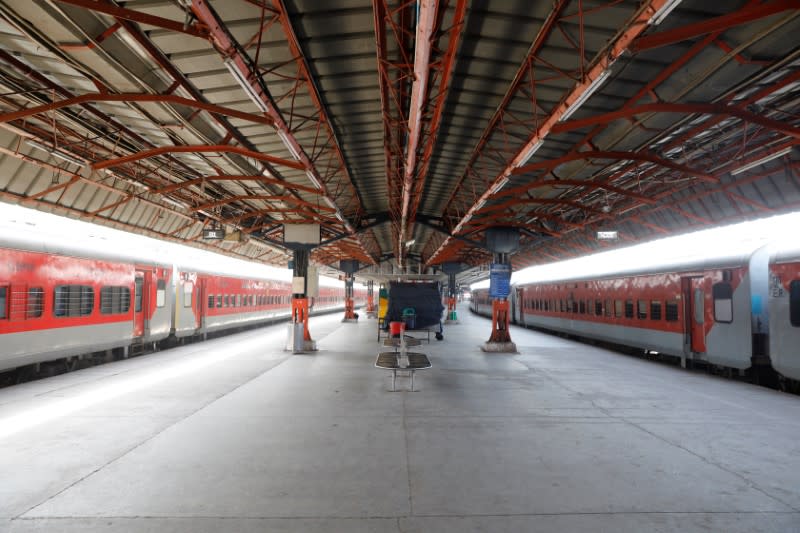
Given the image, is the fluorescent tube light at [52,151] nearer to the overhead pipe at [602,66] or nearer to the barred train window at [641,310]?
the overhead pipe at [602,66]

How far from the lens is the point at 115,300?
1410 centimetres

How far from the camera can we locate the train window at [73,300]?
455 inches

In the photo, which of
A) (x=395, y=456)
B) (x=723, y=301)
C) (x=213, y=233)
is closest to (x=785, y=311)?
(x=723, y=301)

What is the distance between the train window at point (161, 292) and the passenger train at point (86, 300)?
0.04 metres

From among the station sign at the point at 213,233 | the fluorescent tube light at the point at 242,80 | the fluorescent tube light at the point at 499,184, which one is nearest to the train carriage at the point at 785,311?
the fluorescent tube light at the point at 499,184

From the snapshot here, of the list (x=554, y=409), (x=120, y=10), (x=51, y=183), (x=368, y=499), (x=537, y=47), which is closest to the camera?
(x=368, y=499)

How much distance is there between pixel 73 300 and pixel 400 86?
10259 mm

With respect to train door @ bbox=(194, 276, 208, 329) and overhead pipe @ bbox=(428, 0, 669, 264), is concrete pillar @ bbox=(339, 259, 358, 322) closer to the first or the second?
train door @ bbox=(194, 276, 208, 329)

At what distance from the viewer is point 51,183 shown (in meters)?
18.0

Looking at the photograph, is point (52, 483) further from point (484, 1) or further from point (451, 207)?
point (451, 207)

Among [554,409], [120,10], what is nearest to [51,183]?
[120,10]

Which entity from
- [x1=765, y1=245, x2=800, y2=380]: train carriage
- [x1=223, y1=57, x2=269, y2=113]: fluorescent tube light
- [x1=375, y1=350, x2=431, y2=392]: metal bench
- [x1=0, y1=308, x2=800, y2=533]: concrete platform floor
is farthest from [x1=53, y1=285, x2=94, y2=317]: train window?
[x1=765, y1=245, x2=800, y2=380]: train carriage

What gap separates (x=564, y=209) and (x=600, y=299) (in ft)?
15.9

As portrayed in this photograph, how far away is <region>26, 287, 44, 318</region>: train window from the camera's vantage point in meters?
10.5
